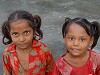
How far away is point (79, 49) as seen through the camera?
229 centimetres

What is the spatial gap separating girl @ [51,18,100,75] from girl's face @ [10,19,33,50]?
0.34 meters

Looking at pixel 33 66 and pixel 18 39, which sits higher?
pixel 18 39

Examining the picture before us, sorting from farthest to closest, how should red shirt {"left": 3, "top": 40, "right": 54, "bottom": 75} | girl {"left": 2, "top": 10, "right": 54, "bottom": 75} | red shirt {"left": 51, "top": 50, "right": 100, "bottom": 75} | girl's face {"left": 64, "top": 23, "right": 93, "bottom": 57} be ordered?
red shirt {"left": 3, "top": 40, "right": 54, "bottom": 75} < girl {"left": 2, "top": 10, "right": 54, "bottom": 75} < red shirt {"left": 51, "top": 50, "right": 100, "bottom": 75} < girl's face {"left": 64, "top": 23, "right": 93, "bottom": 57}

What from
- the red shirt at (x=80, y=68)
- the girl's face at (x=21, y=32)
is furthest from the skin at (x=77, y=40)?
the girl's face at (x=21, y=32)

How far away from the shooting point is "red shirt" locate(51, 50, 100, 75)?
7.92 ft

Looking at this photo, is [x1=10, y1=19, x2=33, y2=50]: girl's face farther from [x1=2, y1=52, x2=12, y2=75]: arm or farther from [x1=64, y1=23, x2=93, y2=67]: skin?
[x1=64, y1=23, x2=93, y2=67]: skin

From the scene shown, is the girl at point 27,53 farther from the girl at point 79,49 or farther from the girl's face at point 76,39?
the girl's face at point 76,39

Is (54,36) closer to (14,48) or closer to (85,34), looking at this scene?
(14,48)

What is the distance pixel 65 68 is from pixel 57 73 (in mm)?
92

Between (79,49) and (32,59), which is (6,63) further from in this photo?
(79,49)

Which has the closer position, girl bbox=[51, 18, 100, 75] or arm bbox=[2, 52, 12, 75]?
girl bbox=[51, 18, 100, 75]

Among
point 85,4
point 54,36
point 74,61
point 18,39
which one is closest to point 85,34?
point 74,61

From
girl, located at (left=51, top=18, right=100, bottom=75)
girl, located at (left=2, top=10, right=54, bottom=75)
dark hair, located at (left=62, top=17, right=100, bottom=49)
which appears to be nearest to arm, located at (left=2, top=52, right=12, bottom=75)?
girl, located at (left=2, top=10, right=54, bottom=75)

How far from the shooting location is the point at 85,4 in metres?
5.81
